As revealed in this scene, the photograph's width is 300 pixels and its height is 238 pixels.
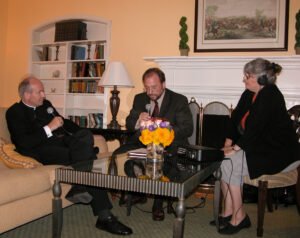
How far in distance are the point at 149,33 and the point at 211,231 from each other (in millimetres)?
2723

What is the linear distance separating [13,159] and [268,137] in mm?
1743

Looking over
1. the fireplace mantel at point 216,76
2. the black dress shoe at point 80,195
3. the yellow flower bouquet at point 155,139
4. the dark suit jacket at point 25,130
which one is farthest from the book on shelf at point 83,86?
the yellow flower bouquet at point 155,139

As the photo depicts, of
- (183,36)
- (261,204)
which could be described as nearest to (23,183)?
(261,204)

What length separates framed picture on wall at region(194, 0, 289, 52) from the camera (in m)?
3.91

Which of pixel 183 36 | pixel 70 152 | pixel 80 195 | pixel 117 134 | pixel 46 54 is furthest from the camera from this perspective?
pixel 46 54

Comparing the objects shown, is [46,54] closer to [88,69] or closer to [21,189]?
[88,69]

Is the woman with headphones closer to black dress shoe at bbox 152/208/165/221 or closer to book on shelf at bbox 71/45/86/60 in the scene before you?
black dress shoe at bbox 152/208/165/221

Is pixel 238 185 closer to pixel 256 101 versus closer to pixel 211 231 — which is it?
pixel 211 231

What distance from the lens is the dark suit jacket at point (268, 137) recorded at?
2455mm

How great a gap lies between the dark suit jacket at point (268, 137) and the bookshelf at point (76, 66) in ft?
8.39

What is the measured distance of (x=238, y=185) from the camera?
8.23ft

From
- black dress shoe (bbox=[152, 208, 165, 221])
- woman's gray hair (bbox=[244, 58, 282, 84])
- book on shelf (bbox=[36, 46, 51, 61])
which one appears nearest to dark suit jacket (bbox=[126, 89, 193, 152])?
black dress shoe (bbox=[152, 208, 165, 221])

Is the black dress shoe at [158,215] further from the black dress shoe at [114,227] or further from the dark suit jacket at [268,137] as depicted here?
the dark suit jacket at [268,137]

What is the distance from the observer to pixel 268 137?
2.50 meters
